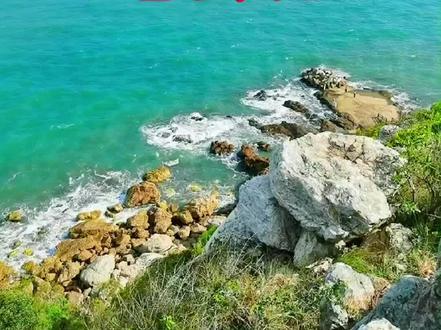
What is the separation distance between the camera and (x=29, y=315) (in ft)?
66.8

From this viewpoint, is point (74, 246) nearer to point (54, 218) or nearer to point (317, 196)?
point (54, 218)

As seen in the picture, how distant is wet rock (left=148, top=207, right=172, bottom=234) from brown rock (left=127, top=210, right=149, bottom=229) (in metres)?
0.39

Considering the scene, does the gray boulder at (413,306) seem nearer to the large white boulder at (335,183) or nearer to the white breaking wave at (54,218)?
the large white boulder at (335,183)

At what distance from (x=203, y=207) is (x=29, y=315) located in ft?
56.5

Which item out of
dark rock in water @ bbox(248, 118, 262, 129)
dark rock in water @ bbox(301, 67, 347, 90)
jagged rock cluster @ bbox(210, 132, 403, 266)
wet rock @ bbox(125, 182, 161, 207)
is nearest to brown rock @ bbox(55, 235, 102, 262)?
wet rock @ bbox(125, 182, 161, 207)

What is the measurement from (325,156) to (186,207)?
18.2 m

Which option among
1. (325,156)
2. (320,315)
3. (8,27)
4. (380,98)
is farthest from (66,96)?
(320,315)

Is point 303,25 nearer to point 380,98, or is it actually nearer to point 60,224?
point 380,98

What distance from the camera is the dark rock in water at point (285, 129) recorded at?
147 feet

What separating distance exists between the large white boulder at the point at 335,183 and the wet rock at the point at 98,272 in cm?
1450

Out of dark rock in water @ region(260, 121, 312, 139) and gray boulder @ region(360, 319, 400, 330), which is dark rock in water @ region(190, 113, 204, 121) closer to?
dark rock in water @ region(260, 121, 312, 139)

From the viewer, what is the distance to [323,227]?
18.6m

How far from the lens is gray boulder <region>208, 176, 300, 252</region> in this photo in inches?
790

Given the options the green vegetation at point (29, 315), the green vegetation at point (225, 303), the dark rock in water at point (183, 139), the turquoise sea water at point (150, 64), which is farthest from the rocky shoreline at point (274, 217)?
the green vegetation at point (29, 315)
